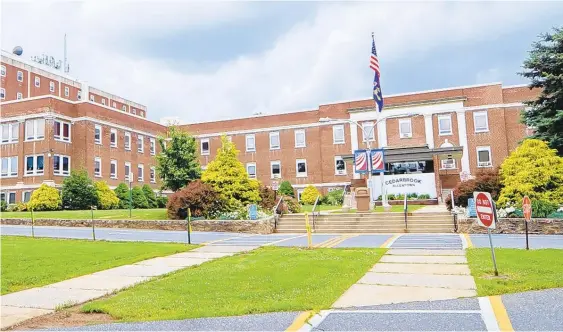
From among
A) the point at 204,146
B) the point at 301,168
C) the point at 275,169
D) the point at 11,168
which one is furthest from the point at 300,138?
the point at 11,168

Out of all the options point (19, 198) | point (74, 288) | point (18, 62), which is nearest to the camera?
point (74, 288)

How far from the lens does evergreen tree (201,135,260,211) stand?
83.2 ft

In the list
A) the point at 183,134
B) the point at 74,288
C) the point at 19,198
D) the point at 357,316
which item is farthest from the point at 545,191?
the point at 19,198

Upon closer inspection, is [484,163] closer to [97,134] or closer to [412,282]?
[97,134]

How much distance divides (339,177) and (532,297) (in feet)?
141

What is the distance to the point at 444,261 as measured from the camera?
425 inches

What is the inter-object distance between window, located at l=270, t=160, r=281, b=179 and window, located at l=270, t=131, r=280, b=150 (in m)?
1.75

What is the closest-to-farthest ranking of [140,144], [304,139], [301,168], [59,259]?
[59,259], [301,168], [304,139], [140,144]

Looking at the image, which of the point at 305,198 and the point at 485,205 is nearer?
the point at 485,205

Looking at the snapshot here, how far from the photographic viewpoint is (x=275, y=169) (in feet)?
175

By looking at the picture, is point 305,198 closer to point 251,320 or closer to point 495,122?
point 495,122

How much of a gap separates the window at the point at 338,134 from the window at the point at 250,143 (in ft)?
31.8

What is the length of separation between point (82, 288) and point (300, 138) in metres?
44.6

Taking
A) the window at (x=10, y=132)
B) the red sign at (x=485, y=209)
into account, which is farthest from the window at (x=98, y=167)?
the red sign at (x=485, y=209)
